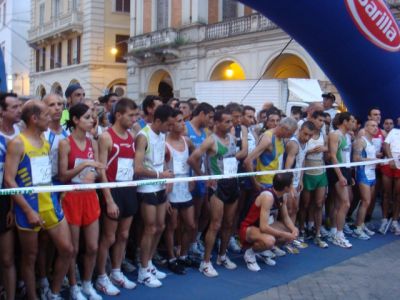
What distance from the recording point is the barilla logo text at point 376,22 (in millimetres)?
7227

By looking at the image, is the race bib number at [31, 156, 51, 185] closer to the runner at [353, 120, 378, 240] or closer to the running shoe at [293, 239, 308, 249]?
the running shoe at [293, 239, 308, 249]

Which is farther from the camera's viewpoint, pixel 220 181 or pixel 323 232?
pixel 323 232

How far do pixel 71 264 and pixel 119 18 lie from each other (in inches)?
1240

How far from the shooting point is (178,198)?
5.61 m

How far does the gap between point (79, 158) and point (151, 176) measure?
0.90 metres

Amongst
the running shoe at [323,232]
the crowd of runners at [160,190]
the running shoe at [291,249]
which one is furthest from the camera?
the running shoe at [323,232]

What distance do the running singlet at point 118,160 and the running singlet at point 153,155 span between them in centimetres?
26

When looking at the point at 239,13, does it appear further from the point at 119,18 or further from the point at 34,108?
the point at 34,108

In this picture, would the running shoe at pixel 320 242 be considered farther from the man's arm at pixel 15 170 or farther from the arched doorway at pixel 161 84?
the arched doorway at pixel 161 84

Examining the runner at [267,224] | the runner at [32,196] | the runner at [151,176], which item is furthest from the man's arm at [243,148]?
the runner at [32,196]

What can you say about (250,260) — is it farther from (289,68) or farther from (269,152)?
(289,68)

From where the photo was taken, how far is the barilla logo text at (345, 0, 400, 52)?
7.23 meters

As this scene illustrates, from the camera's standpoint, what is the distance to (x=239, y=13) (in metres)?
24.1

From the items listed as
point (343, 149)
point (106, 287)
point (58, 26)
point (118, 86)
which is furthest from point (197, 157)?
point (58, 26)
